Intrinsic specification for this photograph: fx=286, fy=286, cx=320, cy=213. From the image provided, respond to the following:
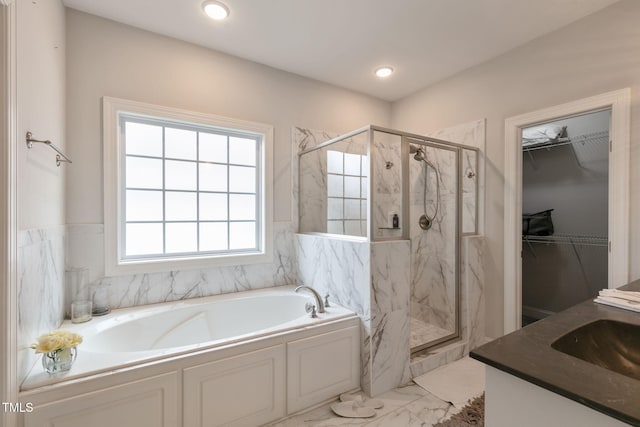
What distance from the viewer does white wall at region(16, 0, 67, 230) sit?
1.28m

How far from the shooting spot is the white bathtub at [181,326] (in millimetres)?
1439

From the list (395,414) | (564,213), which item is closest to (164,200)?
(395,414)

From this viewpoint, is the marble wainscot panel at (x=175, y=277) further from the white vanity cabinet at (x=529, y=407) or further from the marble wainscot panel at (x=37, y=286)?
the white vanity cabinet at (x=529, y=407)

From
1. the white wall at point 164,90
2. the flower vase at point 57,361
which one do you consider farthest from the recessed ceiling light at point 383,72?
the flower vase at point 57,361

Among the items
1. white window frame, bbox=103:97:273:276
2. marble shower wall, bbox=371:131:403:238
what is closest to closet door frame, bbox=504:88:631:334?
marble shower wall, bbox=371:131:403:238

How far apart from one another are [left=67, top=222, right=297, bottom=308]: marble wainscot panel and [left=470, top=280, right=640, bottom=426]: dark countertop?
84.2 inches

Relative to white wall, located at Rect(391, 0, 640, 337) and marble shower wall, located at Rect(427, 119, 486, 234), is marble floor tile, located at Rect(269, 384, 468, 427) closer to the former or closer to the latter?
white wall, located at Rect(391, 0, 640, 337)

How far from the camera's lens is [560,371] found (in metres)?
0.71

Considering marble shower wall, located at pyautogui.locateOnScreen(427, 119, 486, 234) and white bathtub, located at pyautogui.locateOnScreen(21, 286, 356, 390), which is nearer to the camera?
white bathtub, located at pyautogui.locateOnScreen(21, 286, 356, 390)

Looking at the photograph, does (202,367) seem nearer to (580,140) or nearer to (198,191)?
(198,191)

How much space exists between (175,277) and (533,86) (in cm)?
335

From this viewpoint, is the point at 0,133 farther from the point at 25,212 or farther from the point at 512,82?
the point at 512,82

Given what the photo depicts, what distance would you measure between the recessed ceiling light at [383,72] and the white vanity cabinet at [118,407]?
2.95m

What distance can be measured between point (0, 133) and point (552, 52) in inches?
134
